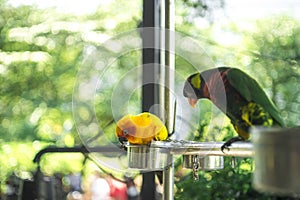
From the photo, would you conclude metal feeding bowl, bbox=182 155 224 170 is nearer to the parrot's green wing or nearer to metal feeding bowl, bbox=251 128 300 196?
the parrot's green wing

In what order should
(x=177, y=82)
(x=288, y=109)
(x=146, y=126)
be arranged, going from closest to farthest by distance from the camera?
(x=146, y=126) < (x=177, y=82) < (x=288, y=109)

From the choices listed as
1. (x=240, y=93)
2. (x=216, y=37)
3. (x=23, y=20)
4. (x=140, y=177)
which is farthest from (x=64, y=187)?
(x=240, y=93)

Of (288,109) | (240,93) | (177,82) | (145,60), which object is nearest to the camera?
(240,93)

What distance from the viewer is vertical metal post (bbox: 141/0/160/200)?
2.67m

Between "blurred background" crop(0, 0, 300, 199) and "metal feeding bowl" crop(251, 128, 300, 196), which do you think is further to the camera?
"blurred background" crop(0, 0, 300, 199)

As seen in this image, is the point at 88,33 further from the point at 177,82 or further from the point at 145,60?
the point at 177,82

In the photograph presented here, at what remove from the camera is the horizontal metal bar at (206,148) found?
1139 mm

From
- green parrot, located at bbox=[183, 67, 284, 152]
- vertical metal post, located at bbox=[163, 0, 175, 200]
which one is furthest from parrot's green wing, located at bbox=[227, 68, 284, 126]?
vertical metal post, located at bbox=[163, 0, 175, 200]

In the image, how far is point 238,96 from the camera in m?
1.43

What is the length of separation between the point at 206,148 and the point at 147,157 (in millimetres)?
203

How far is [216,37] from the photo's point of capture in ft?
8.58

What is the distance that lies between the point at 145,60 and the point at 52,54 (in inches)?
17.3

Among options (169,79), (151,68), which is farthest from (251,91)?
(151,68)

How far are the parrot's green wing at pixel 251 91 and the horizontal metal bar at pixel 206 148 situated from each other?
0.47 feet
